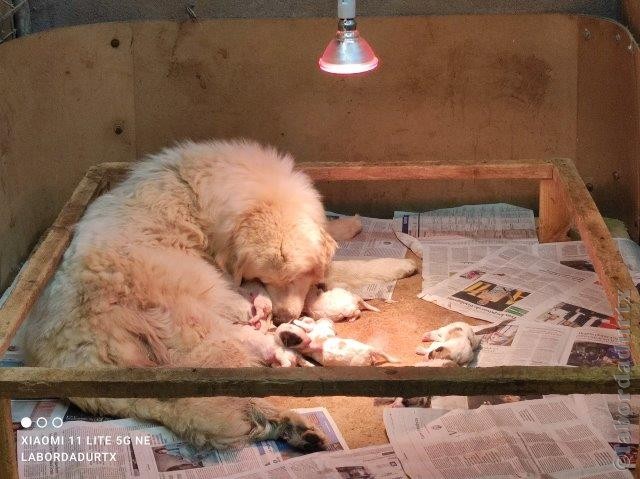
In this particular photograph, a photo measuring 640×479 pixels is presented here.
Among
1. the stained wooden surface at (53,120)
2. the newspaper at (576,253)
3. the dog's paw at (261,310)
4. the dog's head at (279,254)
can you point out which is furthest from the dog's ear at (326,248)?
the stained wooden surface at (53,120)

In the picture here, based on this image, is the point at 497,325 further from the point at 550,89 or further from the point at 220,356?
the point at 550,89

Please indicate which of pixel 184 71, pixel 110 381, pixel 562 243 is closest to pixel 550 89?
pixel 562 243

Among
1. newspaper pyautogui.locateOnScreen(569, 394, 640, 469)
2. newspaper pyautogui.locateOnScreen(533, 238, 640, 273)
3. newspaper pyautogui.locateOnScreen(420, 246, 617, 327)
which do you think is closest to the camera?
newspaper pyautogui.locateOnScreen(569, 394, 640, 469)

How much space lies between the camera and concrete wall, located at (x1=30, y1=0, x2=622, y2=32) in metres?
4.25

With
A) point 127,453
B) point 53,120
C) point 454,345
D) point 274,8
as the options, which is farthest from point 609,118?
point 127,453

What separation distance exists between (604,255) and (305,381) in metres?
1.29

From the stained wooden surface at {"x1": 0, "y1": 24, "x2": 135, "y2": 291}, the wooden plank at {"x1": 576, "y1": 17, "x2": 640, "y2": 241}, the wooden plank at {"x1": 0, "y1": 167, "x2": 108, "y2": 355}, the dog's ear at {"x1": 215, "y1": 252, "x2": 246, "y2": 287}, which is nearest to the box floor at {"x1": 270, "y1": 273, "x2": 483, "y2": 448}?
the dog's ear at {"x1": 215, "y1": 252, "x2": 246, "y2": 287}

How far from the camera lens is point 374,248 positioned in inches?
165

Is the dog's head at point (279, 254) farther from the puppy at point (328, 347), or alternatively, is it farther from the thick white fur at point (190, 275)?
the puppy at point (328, 347)

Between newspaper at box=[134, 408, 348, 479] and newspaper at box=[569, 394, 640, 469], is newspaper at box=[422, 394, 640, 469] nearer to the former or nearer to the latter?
newspaper at box=[569, 394, 640, 469]

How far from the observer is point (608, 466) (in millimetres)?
2555

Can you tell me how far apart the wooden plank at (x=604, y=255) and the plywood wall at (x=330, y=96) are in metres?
0.62

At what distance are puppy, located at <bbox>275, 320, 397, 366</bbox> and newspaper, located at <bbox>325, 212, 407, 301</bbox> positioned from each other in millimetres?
576

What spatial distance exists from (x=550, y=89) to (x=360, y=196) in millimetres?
1075
